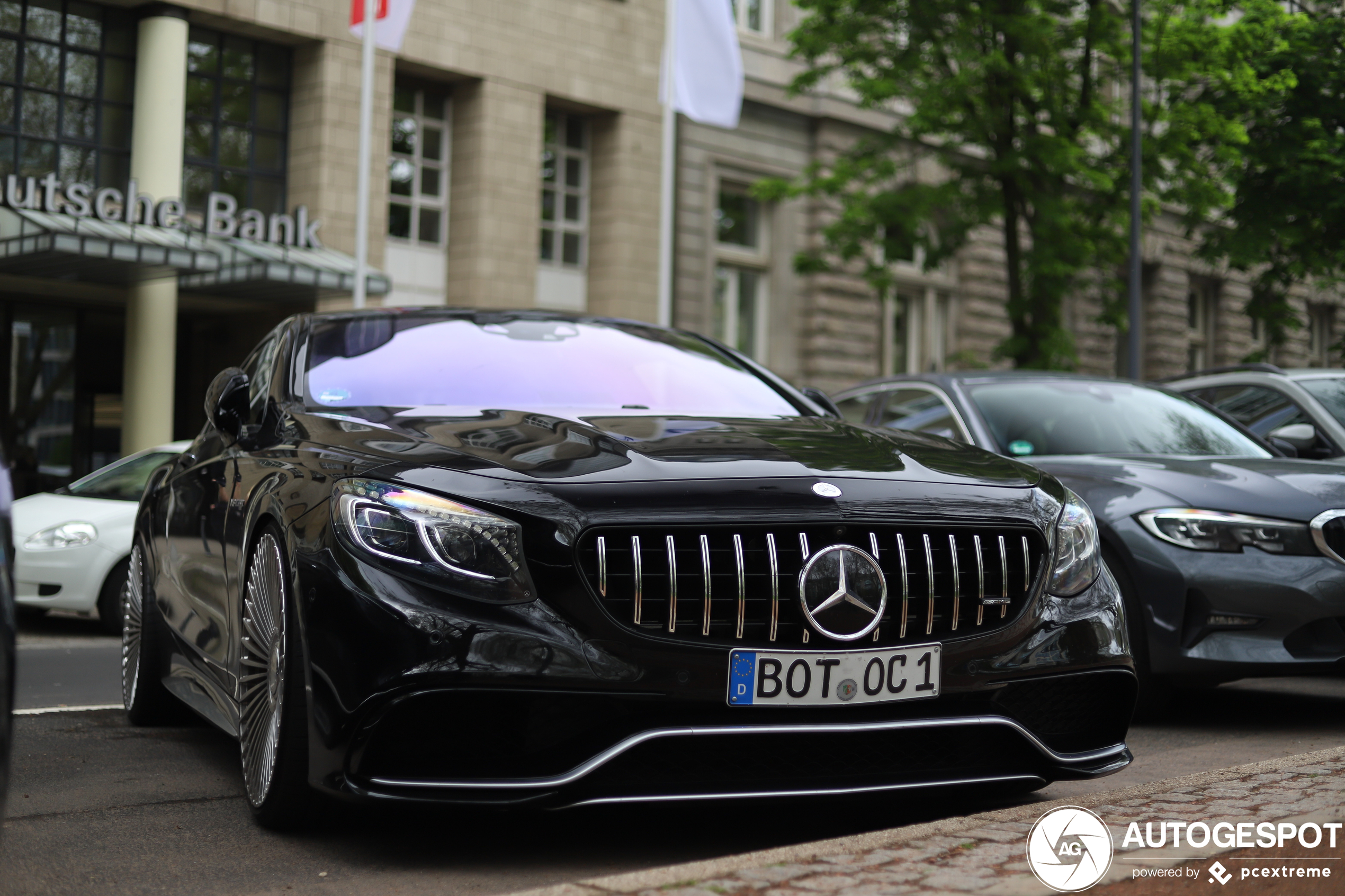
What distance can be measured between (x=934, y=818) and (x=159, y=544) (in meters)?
2.91

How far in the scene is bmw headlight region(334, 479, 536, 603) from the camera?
340 centimetres

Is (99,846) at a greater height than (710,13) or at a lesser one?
lesser

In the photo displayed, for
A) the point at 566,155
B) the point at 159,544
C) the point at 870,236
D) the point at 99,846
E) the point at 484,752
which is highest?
the point at 566,155

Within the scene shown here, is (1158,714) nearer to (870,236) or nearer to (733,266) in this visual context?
(870,236)

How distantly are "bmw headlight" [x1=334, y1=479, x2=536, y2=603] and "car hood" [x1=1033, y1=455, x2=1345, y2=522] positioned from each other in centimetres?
330

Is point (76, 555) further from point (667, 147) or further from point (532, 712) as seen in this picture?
point (667, 147)

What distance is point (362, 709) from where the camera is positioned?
132 inches

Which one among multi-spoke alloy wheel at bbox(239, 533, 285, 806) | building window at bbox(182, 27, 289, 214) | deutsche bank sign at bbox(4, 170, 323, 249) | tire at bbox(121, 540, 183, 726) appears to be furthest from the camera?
building window at bbox(182, 27, 289, 214)

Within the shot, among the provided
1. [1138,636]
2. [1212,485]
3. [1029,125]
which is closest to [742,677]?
[1138,636]

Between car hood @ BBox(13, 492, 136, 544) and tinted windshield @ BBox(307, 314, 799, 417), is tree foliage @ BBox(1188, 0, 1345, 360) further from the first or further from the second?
tinted windshield @ BBox(307, 314, 799, 417)

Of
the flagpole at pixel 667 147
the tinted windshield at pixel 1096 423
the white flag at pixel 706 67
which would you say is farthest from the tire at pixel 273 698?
the white flag at pixel 706 67

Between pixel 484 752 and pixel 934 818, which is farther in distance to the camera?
pixel 934 818

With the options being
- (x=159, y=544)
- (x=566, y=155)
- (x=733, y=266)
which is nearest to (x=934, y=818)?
(x=159, y=544)

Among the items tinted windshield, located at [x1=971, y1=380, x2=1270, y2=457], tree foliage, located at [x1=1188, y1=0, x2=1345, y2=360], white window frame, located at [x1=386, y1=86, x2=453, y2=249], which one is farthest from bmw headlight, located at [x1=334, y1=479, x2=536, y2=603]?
white window frame, located at [x1=386, y1=86, x2=453, y2=249]
